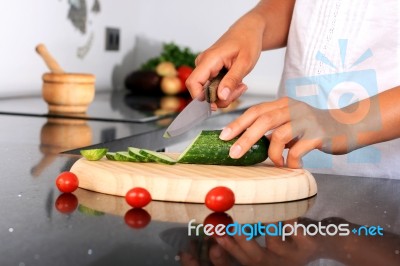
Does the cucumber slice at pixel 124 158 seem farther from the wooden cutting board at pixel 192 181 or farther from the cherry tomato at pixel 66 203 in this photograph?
the cherry tomato at pixel 66 203

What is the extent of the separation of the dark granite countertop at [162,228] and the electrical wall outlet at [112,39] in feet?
5.85

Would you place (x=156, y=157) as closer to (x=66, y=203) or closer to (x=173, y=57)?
(x=66, y=203)

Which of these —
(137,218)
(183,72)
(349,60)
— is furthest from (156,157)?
(183,72)

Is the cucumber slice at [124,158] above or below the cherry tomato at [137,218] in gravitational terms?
above

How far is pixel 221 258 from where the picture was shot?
2.47 ft

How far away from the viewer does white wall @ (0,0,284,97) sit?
239cm

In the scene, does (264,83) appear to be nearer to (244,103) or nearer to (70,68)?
(244,103)

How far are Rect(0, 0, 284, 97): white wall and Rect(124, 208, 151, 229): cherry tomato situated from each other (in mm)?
1499

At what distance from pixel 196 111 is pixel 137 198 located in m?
0.38

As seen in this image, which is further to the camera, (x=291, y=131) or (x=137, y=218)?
(x=291, y=131)

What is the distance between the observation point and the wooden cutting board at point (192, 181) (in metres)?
1.05

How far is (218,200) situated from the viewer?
978mm

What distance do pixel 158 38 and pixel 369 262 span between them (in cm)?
276

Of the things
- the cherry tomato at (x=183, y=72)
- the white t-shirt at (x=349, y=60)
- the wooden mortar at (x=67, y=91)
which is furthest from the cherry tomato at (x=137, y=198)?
the cherry tomato at (x=183, y=72)
